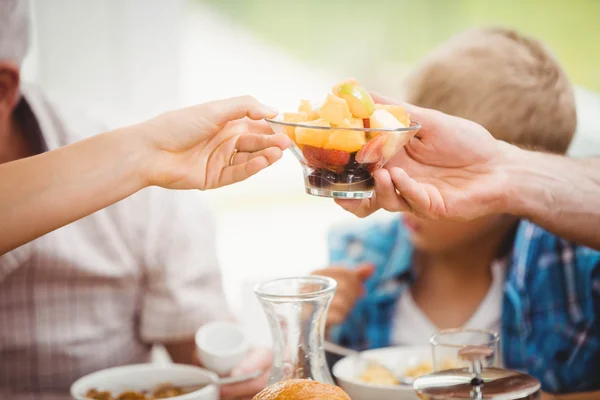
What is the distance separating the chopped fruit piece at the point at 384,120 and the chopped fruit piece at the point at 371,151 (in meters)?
0.02

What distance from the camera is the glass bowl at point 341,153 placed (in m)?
0.92

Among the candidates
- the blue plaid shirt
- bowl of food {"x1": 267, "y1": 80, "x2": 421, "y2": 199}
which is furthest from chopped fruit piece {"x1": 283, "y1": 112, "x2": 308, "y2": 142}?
the blue plaid shirt

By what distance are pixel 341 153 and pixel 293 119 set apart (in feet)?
0.32

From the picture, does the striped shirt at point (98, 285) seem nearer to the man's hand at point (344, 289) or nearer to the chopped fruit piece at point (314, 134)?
the man's hand at point (344, 289)

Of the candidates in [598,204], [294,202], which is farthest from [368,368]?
[294,202]

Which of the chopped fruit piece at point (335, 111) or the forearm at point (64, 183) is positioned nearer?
the chopped fruit piece at point (335, 111)

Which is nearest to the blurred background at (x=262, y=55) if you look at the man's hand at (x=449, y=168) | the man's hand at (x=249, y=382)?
the man's hand at (x=249, y=382)

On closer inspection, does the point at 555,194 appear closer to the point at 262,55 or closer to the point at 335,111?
the point at 335,111

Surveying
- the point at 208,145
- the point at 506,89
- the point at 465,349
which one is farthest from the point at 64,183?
the point at 506,89

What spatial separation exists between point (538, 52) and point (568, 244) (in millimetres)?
477

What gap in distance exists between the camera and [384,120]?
0.95m

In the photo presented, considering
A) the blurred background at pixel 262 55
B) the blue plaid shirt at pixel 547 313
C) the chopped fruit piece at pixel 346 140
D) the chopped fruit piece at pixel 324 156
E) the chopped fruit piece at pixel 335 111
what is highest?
the blurred background at pixel 262 55

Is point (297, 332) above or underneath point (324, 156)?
underneath

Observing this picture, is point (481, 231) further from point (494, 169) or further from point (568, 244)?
point (494, 169)
